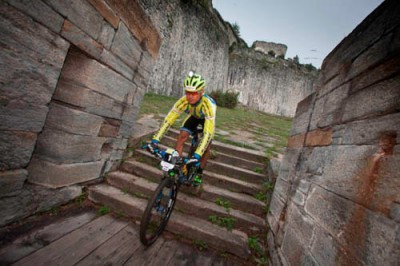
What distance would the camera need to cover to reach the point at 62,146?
2799 millimetres

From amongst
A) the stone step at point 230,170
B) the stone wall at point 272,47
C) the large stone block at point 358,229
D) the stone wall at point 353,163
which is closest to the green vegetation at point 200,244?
the stone wall at point 353,163

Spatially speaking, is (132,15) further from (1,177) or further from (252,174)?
(252,174)

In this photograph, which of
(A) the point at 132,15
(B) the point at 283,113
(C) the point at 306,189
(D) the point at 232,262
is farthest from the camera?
(B) the point at 283,113

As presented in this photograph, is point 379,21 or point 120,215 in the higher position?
point 379,21

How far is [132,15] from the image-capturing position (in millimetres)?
3303

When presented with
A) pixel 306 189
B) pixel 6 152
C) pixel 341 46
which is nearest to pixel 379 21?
pixel 341 46

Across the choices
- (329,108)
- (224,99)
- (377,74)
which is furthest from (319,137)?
(224,99)

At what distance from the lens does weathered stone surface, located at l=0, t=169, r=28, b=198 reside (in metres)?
2.12

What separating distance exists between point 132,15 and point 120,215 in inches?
123

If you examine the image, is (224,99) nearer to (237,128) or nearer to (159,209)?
(237,128)

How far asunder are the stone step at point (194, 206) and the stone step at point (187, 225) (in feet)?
0.45

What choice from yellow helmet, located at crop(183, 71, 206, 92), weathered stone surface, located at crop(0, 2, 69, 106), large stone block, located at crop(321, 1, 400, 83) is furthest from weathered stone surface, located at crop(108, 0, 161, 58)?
large stone block, located at crop(321, 1, 400, 83)

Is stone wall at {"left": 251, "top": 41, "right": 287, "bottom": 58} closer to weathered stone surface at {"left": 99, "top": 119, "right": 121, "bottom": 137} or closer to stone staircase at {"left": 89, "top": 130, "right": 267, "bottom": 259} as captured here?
stone staircase at {"left": 89, "top": 130, "right": 267, "bottom": 259}

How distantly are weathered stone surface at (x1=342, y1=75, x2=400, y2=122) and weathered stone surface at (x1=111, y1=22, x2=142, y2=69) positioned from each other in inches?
121
